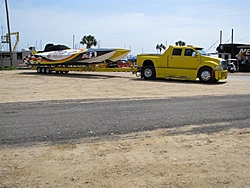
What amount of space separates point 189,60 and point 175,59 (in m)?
0.94

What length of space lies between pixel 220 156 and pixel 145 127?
2.21 metres

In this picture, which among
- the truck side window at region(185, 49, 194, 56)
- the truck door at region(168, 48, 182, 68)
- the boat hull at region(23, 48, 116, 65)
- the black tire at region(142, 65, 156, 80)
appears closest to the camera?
the truck side window at region(185, 49, 194, 56)

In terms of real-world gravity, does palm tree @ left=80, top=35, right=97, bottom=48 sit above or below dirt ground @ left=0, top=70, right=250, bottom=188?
above

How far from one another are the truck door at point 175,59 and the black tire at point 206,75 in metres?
1.52

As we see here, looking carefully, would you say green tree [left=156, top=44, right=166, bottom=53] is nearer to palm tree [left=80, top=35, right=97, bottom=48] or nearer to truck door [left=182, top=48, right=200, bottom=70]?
palm tree [left=80, top=35, right=97, bottom=48]

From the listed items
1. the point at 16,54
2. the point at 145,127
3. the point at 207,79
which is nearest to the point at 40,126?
the point at 145,127

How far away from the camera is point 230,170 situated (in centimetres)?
451

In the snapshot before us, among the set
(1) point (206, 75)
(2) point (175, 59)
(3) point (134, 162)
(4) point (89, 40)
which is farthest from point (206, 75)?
(4) point (89, 40)

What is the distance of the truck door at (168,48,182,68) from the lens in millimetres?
19812

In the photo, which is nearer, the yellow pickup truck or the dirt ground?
the dirt ground

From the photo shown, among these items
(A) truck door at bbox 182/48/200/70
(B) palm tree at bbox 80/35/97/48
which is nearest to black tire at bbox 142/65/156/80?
(A) truck door at bbox 182/48/200/70

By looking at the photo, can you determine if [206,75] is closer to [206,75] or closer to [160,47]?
[206,75]

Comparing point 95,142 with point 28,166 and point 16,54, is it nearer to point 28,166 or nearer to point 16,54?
point 28,166

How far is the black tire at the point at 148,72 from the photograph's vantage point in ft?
68.3
